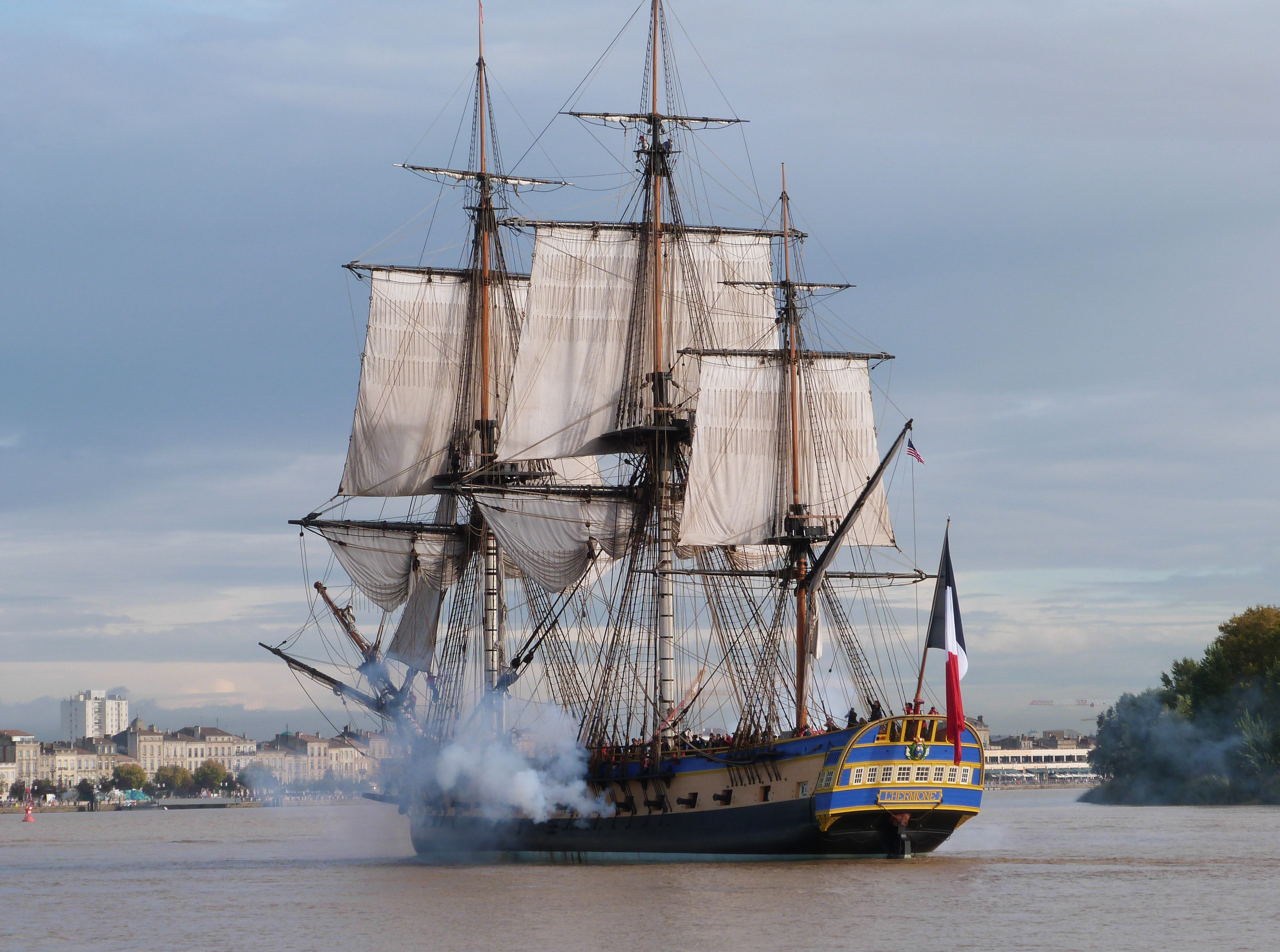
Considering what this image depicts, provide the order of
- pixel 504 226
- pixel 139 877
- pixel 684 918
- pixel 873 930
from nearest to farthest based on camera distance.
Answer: pixel 873 930
pixel 684 918
pixel 139 877
pixel 504 226

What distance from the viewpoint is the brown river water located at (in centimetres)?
3944

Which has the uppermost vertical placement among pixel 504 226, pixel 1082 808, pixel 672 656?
pixel 504 226

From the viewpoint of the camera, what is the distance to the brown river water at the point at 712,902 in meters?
39.4

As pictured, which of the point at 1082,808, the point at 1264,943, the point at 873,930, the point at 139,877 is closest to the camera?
the point at 1264,943

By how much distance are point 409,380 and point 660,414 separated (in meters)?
16.4

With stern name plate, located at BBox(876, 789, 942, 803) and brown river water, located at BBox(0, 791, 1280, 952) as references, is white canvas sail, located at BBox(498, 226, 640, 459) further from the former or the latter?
stern name plate, located at BBox(876, 789, 942, 803)

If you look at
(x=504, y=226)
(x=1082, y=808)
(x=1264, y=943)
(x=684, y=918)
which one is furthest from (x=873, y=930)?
(x=1082, y=808)

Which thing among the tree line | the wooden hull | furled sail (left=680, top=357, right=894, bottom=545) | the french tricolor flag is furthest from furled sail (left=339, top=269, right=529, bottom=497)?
the tree line

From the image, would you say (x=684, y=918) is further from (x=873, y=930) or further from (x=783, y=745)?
(x=783, y=745)

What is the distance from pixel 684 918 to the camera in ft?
140

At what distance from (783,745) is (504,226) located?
3152 centimetres

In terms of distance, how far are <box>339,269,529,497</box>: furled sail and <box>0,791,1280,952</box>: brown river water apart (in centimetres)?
1787

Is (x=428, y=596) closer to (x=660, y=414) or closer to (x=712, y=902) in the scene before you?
(x=660, y=414)

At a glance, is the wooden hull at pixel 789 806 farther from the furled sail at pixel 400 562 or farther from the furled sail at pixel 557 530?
the furled sail at pixel 400 562
